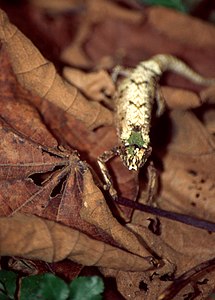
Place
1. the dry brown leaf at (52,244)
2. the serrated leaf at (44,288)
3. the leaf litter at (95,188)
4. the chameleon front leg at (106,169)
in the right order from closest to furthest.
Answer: the dry brown leaf at (52,244) → the serrated leaf at (44,288) → the leaf litter at (95,188) → the chameleon front leg at (106,169)

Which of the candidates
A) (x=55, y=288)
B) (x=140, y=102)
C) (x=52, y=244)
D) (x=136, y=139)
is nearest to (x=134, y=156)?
(x=136, y=139)

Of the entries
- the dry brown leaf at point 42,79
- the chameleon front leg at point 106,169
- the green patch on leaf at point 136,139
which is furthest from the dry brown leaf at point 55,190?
the green patch on leaf at point 136,139

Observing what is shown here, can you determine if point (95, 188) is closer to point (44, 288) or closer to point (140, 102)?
point (44, 288)

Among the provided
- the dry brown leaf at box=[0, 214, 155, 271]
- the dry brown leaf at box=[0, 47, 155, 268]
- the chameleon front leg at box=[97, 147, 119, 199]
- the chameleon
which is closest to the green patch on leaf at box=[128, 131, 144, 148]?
the chameleon

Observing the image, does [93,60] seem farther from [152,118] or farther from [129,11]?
[152,118]

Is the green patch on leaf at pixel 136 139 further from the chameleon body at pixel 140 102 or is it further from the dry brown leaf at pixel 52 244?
the dry brown leaf at pixel 52 244

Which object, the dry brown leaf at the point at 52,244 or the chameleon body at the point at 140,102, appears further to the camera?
the chameleon body at the point at 140,102

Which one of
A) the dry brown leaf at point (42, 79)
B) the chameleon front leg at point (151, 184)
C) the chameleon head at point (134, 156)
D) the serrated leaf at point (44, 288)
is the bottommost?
the serrated leaf at point (44, 288)
